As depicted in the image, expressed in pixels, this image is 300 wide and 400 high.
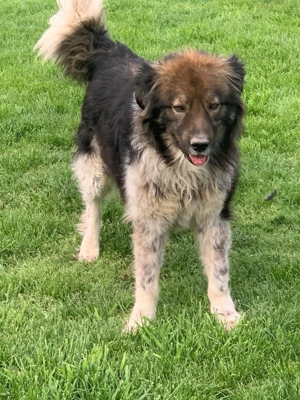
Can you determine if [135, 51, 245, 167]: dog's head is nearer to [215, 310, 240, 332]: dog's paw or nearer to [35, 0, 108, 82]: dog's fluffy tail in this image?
[215, 310, 240, 332]: dog's paw

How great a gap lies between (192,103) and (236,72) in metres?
0.46

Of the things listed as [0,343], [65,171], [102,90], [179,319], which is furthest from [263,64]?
[0,343]

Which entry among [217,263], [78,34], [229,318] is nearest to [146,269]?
[217,263]

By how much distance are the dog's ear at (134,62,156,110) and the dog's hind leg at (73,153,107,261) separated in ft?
3.94

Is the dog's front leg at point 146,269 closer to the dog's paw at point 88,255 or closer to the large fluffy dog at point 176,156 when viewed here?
the large fluffy dog at point 176,156

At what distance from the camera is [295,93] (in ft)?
23.9

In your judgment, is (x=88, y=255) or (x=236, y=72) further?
(x=88, y=255)

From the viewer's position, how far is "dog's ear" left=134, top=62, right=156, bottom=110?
3.45m

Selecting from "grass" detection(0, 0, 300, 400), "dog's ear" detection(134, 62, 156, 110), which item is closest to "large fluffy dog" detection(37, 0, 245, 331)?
"dog's ear" detection(134, 62, 156, 110)

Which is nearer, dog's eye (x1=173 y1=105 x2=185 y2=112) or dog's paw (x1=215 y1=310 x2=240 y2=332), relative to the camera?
dog's eye (x1=173 y1=105 x2=185 y2=112)

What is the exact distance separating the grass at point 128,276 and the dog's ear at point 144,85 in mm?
1241

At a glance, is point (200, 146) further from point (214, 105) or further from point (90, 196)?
point (90, 196)

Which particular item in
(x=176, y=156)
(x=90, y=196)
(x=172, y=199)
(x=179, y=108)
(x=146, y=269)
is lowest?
(x=90, y=196)

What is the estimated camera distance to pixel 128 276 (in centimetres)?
438
